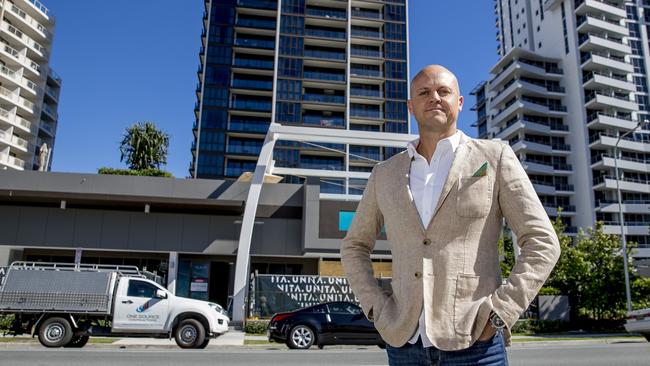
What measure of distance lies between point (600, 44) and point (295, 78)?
3915cm

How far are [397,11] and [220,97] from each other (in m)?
27.5

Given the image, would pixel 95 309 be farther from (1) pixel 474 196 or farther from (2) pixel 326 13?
(2) pixel 326 13

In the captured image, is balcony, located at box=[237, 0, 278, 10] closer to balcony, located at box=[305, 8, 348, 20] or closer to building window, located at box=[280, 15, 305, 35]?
building window, located at box=[280, 15, 305, 35]

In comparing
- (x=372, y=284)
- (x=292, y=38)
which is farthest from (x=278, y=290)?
(x=292, y=38)

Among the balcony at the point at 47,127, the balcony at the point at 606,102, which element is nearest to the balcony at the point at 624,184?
the balcony at the point at 606,102

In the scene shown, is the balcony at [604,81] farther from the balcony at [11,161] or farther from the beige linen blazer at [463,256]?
the balcony at [11,161]

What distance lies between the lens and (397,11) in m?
68.9

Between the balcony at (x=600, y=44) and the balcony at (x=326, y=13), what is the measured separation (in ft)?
102

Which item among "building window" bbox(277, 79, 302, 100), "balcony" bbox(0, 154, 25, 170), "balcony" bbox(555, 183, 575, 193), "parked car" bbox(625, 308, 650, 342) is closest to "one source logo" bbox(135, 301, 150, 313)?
"parked car" bbox(625, 308, 650, 342)

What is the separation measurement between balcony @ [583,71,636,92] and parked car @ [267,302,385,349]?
197 feet

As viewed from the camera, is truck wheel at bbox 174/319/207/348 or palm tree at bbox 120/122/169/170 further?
palm tree at bbox 120/122/169/170

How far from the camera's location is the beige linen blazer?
179 cm

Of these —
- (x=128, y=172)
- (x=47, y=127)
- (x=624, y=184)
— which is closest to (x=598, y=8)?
(x=624, y=184)

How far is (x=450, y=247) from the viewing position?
189 cm
